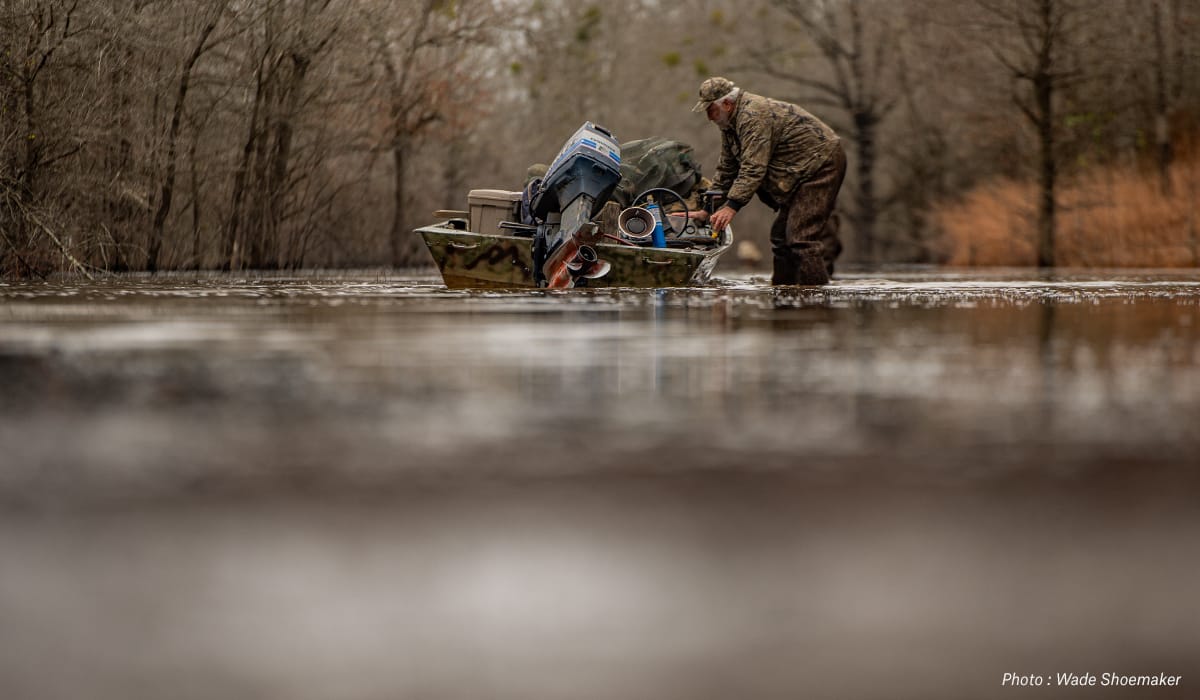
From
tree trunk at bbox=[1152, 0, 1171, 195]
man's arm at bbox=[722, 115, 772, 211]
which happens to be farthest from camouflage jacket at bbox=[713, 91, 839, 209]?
tree trunk at bbox=[1152, 0, 1171, 195]

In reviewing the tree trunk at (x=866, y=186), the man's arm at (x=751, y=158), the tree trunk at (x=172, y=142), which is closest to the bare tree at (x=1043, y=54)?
the tree trunk at (x=866, y=186)

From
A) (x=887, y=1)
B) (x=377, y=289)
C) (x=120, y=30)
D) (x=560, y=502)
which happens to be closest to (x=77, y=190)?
(x=120, y=30)

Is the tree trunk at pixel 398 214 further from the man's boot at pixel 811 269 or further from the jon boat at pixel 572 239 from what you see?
the jon boat at pixel 572 239

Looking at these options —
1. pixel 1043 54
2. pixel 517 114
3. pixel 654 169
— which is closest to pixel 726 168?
pixel 654 169

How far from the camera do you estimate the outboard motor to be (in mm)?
11914

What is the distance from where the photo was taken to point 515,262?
41.6ft

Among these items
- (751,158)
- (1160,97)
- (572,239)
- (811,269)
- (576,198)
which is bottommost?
(811,269)

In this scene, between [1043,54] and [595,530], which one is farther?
[1043,54]

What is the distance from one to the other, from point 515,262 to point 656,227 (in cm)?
123

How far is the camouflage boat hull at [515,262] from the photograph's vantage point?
1245 centimetres

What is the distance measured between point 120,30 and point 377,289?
504 cm

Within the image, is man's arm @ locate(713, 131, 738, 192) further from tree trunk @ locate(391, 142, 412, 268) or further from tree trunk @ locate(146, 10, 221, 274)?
tree trunk @ locate(391, 142, 412, 268)

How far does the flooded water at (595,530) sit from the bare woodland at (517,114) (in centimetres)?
1187

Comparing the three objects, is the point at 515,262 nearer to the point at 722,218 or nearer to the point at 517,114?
Answer: the point at 722,218
